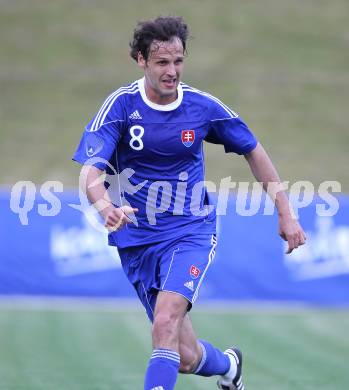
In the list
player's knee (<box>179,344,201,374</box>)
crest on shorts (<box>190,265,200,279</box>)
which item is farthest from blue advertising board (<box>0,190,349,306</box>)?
crest on shorts (<box>190,265,200,279</box>)

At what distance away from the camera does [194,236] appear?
18.9ft

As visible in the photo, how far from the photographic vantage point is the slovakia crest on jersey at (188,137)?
18.9 feet

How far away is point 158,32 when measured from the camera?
565 centimetres

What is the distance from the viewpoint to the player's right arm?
5027mm

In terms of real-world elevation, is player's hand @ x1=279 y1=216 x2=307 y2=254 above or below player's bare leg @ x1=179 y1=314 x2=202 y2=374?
above

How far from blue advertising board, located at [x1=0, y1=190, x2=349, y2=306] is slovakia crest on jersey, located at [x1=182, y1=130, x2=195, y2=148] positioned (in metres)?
6.68

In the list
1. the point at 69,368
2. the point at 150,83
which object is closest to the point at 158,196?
the point at 150,83

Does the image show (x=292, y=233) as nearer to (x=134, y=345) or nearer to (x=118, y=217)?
(x=118, y=217)

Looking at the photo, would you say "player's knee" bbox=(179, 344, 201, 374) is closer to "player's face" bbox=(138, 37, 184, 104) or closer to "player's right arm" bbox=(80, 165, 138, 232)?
"player's right arm" bbox=(80, 165, 138, 232)

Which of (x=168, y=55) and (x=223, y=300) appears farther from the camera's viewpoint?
(x=223, y=300)

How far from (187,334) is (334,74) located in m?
18.1

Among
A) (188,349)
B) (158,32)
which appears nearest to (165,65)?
(158,32)

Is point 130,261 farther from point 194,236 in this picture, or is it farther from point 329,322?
point 329,322

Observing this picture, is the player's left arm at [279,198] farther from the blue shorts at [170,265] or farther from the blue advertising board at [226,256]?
the blue advertising board at [226,256]
